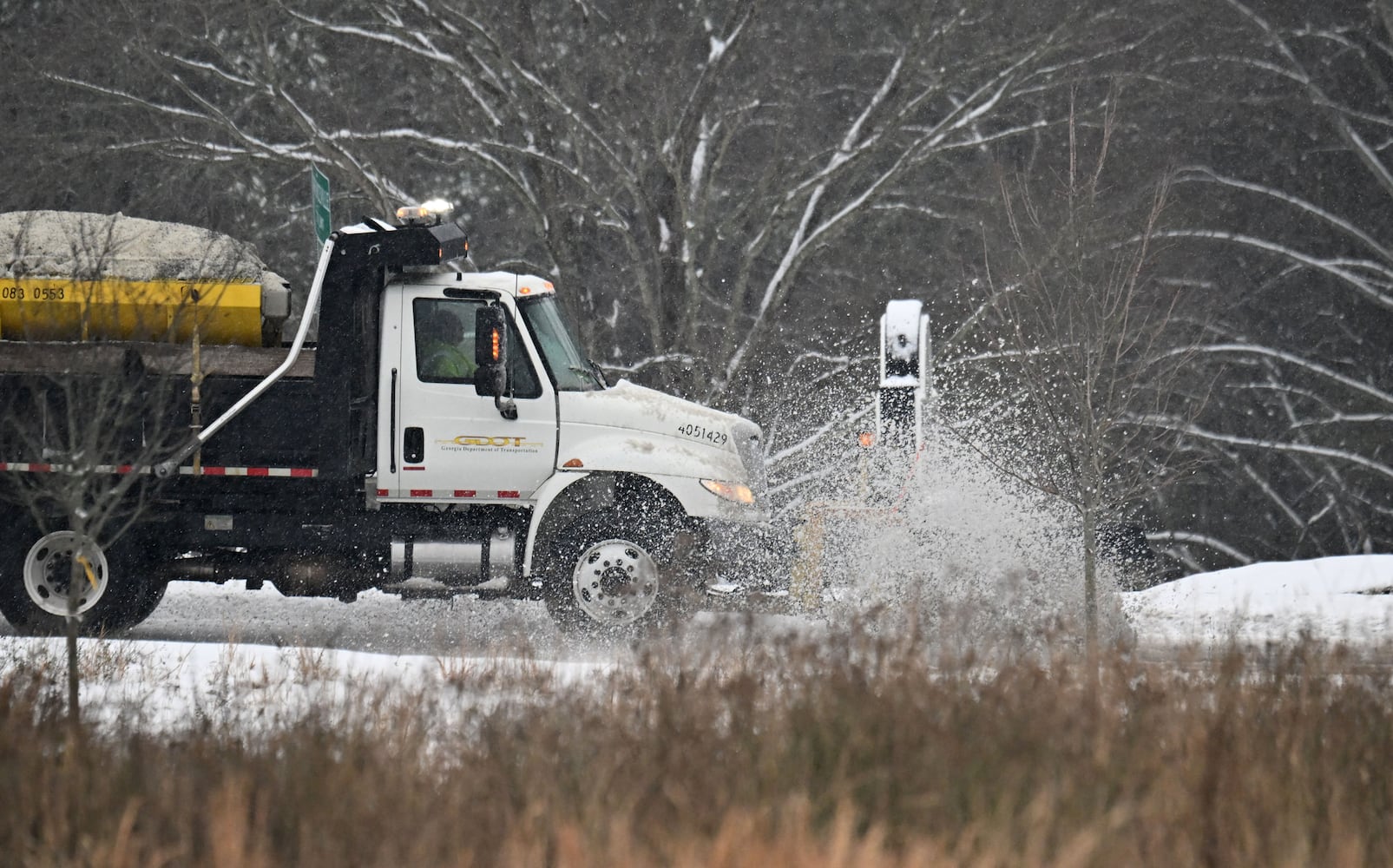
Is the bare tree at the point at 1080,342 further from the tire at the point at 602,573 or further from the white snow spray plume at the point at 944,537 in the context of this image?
the tire at the point at 602,573

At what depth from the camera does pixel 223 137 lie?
765 inches

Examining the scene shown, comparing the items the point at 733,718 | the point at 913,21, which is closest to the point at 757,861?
the point at 733,718

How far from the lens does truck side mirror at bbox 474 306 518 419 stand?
379 inches

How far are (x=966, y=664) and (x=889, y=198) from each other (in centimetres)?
1493

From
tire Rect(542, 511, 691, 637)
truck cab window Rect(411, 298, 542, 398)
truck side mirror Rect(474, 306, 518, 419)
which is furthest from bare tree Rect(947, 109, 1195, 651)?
truck side mirror Rect(474, 306, 518, 419)

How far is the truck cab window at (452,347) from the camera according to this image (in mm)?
9977

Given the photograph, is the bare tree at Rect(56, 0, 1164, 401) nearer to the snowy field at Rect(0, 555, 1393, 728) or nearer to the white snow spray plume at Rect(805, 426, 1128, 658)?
the white snow spray plume at Rect(805, 426, 1128, 658)

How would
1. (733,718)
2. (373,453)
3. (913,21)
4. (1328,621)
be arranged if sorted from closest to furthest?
(733,718) < (373,453) < (1328,621) < (913,21)

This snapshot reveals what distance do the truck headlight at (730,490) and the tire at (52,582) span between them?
3863 millimetres

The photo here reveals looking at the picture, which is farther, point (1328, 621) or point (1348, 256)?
point (1348, 256)

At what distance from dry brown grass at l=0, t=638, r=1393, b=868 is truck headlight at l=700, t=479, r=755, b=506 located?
13.3 feet

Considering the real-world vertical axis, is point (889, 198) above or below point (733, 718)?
above

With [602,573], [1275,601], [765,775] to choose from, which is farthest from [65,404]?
[1275,601]

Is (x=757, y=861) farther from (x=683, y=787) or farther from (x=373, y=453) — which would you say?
(x=373, y=453)
